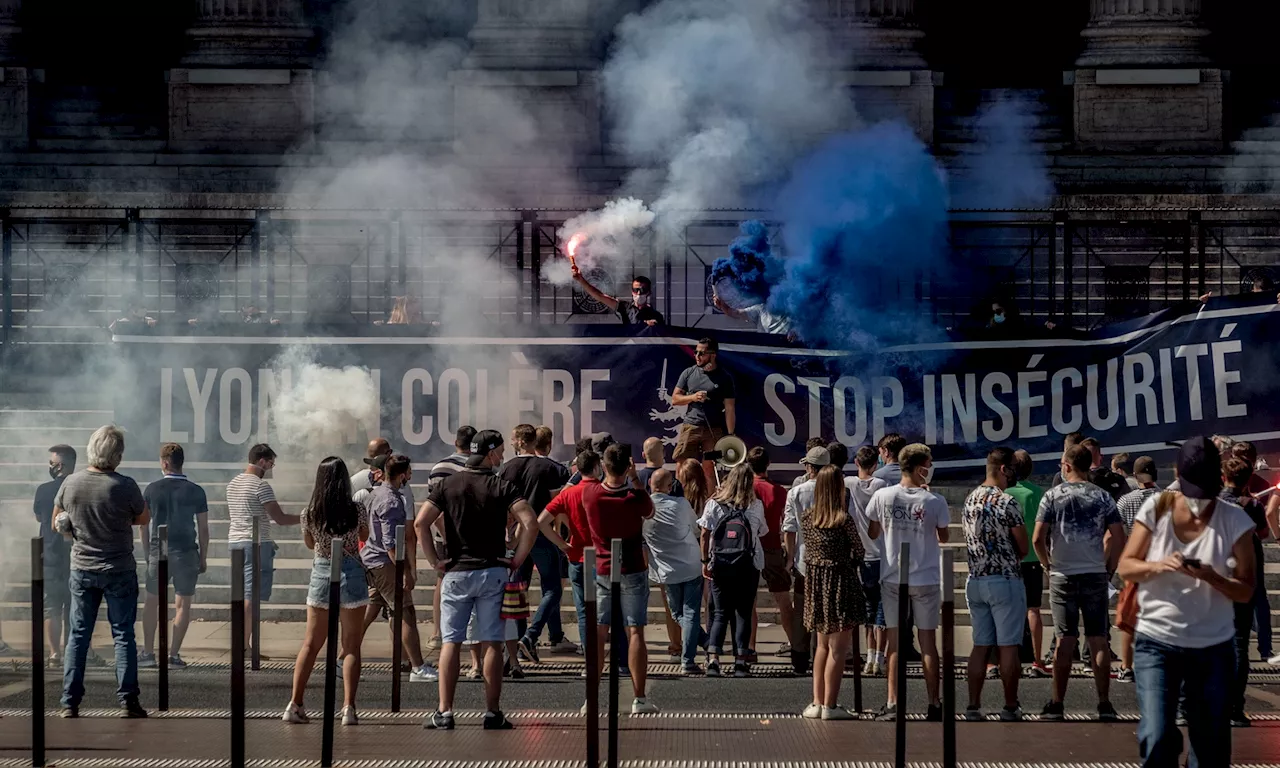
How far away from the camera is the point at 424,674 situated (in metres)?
12.1

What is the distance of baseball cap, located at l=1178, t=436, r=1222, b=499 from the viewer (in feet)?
24.3

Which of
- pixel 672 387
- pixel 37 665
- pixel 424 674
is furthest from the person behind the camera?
pixel 672 387

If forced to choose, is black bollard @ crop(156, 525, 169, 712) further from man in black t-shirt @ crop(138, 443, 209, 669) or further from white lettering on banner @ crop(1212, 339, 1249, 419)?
white lettering on banner @ crop(1212, 339, 1249, 419)

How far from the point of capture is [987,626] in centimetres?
1045

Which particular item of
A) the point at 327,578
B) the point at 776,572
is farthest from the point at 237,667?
the point at 776,572

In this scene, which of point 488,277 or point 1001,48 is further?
point 1001,48

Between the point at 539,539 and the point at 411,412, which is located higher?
the point at 411,412

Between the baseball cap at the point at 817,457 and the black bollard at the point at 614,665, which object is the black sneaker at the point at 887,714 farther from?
the black bollard at the point at 614,665

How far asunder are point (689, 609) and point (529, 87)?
1038 centimetres

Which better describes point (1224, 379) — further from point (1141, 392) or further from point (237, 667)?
point (237, 667)

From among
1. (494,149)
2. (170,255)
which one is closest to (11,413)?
(170,255)

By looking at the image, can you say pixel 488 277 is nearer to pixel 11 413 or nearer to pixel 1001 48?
pixel 11 413

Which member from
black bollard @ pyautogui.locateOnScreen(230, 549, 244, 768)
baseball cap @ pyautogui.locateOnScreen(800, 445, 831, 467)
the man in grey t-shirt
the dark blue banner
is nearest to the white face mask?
black bollard @ pyautogui.locateOnScreen(230, 549, 244, 768)

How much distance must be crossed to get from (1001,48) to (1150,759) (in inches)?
718
